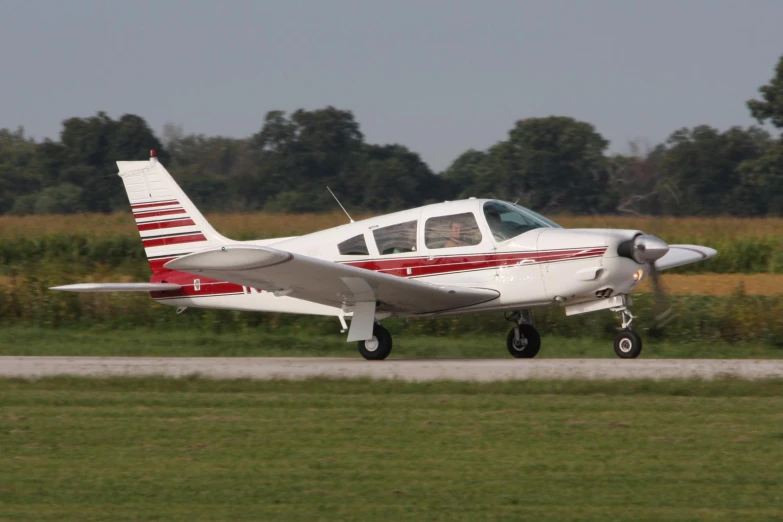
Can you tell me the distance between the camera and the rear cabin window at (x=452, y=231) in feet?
42.1

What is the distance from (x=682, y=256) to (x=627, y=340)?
6.28 feet

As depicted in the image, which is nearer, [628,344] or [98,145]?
[628,344]

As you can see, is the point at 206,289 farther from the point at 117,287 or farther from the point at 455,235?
the point at 455,235

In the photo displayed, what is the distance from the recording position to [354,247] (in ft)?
43.9

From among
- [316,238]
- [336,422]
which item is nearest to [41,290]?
[316,238]

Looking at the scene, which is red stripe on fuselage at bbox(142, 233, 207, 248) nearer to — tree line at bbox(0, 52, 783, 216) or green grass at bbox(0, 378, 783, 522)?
green grass at bbox(0, 378, 783, 522)

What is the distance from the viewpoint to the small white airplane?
1226 centimetres

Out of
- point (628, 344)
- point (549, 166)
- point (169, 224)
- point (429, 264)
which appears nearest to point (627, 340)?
point (628, 344)

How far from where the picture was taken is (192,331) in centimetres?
1884

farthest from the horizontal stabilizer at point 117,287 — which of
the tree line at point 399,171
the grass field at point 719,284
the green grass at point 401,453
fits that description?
the tree line at point 399,171

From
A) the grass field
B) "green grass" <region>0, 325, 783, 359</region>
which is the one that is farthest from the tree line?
"green grass" <region>0, 325, 783, 359</region>

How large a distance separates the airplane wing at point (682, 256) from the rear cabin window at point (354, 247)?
3.67m

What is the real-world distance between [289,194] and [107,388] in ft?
121

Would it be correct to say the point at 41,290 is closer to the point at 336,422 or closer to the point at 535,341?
the point at 535,341
